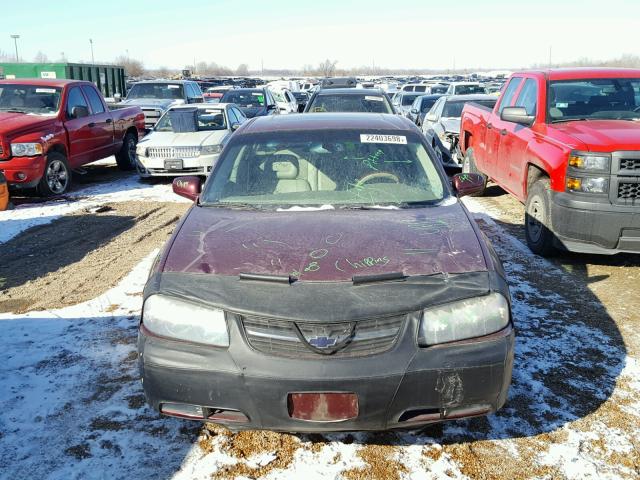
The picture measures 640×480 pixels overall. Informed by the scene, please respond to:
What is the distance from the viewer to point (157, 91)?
59.3ft

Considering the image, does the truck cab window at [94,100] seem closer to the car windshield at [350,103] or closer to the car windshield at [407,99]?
the car windshield at [350,103]

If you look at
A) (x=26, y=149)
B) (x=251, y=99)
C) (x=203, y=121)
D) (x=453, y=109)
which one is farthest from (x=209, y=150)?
(x=251, y=99)

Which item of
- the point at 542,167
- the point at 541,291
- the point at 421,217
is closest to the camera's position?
the point at 421,217

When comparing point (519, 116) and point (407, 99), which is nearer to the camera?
point (519, 116)

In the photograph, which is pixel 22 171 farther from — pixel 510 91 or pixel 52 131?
pixel 510 91

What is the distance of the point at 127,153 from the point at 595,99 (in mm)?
9510

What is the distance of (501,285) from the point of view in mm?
2879

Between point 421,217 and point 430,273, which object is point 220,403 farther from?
point 421,217

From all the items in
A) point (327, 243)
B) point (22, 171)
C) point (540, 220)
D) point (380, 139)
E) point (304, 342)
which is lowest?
point (540, 220)

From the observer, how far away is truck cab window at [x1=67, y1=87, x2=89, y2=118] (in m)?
10.7

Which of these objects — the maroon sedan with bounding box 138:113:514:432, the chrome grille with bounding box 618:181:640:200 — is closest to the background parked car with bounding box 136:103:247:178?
the chrome grille with bounding box 618:181:640:200

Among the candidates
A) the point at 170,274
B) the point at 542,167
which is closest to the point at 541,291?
the point at 542,167

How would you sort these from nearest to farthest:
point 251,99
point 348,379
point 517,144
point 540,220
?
1. point 348,379
2. point 540,220
3. point 517,144
4. point 251,99

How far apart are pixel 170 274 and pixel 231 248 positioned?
0.37 m
